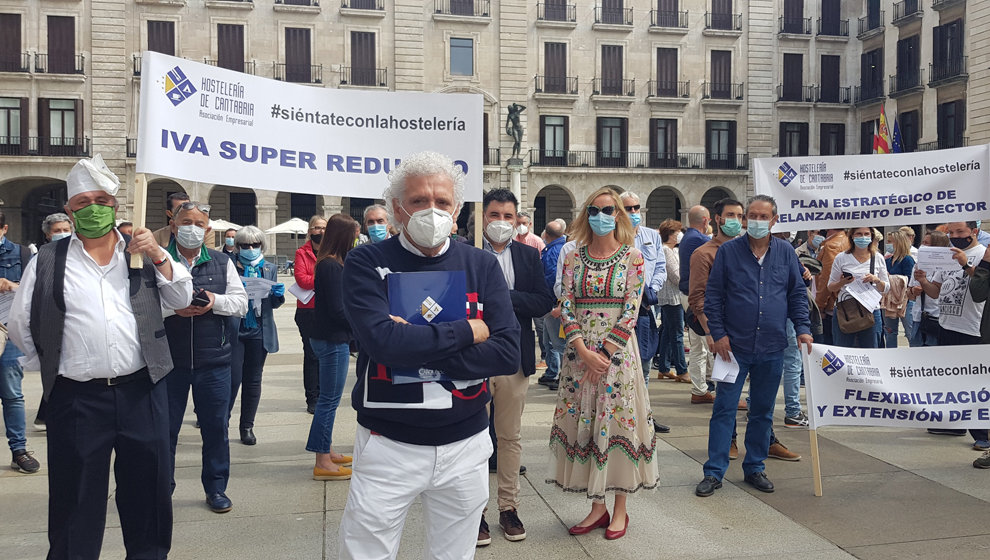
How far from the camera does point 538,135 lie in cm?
3528

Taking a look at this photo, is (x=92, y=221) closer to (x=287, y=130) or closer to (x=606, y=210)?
(x=287, y=130)

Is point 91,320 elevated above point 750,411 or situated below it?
above

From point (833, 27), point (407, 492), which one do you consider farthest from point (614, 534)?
point (833, 27)

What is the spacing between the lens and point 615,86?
118 feet

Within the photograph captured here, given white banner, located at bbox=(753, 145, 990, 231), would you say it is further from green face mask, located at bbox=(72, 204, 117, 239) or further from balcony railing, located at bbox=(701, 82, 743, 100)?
balcony railing, located at bbox=(701, 82, 743, 100)

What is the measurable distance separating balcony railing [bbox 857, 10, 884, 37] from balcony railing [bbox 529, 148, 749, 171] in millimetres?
8344

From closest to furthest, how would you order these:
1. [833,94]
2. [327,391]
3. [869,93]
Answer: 1. [327,391]
2. [869,93]
3. [833,94]

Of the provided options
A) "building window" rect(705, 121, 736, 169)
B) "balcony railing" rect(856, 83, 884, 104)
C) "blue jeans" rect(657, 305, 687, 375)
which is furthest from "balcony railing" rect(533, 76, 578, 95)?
"blue jeans" rect(657, 305, 687, 375)

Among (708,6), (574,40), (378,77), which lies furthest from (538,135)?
(708,6)

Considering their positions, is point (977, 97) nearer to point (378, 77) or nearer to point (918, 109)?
point (918, 109)

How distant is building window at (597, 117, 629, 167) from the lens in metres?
35.9

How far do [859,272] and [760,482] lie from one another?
265cm

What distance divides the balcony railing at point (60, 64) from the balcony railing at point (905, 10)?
1368 inches

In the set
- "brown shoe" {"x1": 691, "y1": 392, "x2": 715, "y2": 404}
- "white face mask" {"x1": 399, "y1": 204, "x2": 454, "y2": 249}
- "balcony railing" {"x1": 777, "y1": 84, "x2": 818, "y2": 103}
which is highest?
"balcony railing" {"x1": 777, "y1": 84, "x2": 818, "y2": 103}
